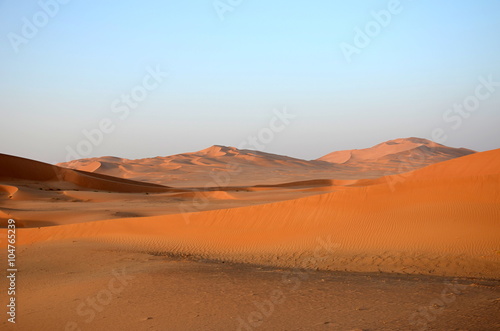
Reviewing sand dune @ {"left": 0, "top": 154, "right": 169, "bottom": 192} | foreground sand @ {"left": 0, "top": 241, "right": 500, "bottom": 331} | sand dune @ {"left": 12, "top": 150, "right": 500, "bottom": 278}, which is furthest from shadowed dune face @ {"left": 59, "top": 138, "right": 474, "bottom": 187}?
foreground sand @ {"left": 0, "top": 241, "right": 500, "bottom": 331}

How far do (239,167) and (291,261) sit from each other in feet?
205

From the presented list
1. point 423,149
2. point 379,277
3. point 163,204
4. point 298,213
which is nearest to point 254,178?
point 163,204

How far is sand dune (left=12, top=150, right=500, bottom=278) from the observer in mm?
9461

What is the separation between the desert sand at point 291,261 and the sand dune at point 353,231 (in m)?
0.03

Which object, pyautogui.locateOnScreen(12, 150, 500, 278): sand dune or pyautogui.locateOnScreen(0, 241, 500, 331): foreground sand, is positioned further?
pyautogui.locateOnScreen(12, 150, 500, 278): sand dune

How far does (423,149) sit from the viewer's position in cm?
10462

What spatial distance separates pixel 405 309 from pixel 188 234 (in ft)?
29.6

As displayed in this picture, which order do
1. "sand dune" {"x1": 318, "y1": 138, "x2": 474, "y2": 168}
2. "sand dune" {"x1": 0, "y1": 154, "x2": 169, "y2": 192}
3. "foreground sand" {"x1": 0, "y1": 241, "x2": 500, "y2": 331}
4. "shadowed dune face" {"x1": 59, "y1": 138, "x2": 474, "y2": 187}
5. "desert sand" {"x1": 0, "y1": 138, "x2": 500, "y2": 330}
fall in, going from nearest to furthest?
"foreground sand" {"x1": 0, "y1": 241, "x2": 500, "y2": 331} → "desert sand" {"x1": 0, "y1": 138, "x2": 500, "y2": 330} → "sand dune" {"x1": 0, "y1": 154, "x2": 169, "y2": 192} → "shadowed dune face" {"x1": 59, "y1": 138, "x2": 474, "y2": 187} → "sand dune" {"x1": 318, "y1": 138, "x2": 474, "y2": 168}

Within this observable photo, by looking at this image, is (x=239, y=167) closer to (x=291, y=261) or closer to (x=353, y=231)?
(x=353, y=231)

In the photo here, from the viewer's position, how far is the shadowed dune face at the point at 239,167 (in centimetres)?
5711

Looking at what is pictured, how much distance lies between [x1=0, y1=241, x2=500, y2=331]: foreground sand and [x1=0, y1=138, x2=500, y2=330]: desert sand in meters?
0.02

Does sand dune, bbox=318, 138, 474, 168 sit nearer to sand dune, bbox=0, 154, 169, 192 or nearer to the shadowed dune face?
the shadowed dune face

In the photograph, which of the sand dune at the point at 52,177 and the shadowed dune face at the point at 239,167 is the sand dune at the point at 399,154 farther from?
the sand dune at the point at 52,177

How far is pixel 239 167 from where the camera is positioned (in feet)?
236
